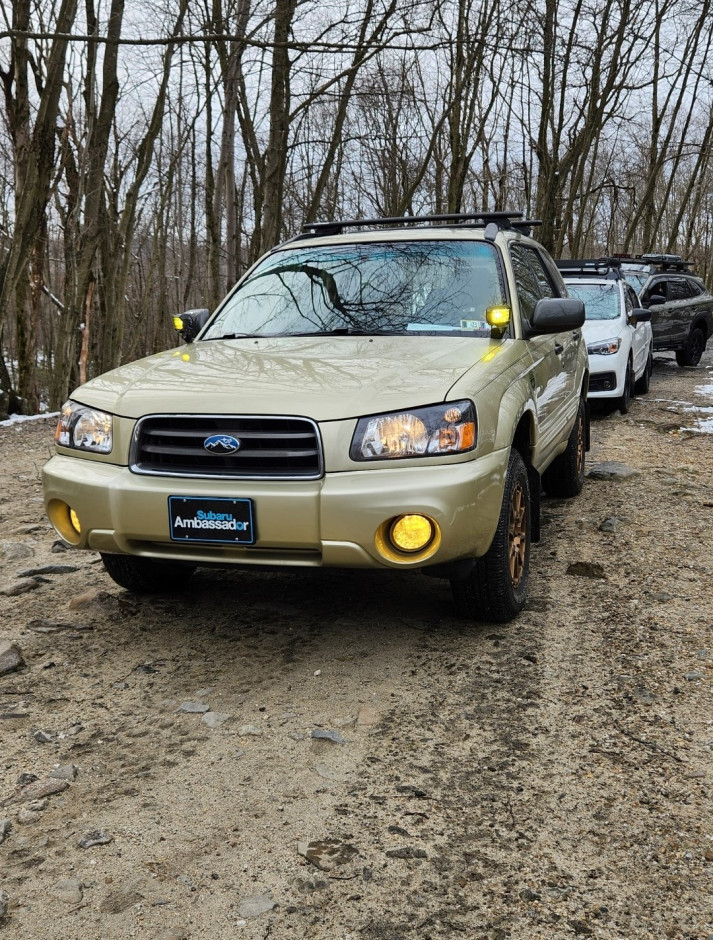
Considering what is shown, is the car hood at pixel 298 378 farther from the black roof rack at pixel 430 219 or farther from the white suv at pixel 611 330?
the white suv at pixel 611 330

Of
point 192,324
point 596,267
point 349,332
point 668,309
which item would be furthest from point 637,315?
point 349,332

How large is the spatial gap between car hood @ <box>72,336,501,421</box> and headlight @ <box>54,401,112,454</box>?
5 centimetres

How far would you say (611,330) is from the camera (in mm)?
10469

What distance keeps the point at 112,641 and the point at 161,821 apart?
4.72ft

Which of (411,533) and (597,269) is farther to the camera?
(597,269)

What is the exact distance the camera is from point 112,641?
3.79m

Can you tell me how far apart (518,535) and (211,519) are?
4.97 feet

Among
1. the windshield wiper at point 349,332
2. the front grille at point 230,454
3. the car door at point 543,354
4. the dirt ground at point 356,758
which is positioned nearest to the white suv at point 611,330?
the car door at point 543,354

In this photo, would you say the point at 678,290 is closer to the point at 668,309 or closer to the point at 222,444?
the point at 668,309

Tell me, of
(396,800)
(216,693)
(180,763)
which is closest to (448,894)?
(396,800)

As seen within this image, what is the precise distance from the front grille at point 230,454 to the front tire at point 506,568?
2.92ft

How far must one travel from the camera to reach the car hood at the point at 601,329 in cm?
1038

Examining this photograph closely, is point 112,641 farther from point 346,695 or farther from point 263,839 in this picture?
point 263,839

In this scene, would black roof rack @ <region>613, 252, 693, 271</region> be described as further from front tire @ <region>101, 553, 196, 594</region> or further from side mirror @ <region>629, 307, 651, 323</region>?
front tire @ <region>101, 553, 196, 594</region>
